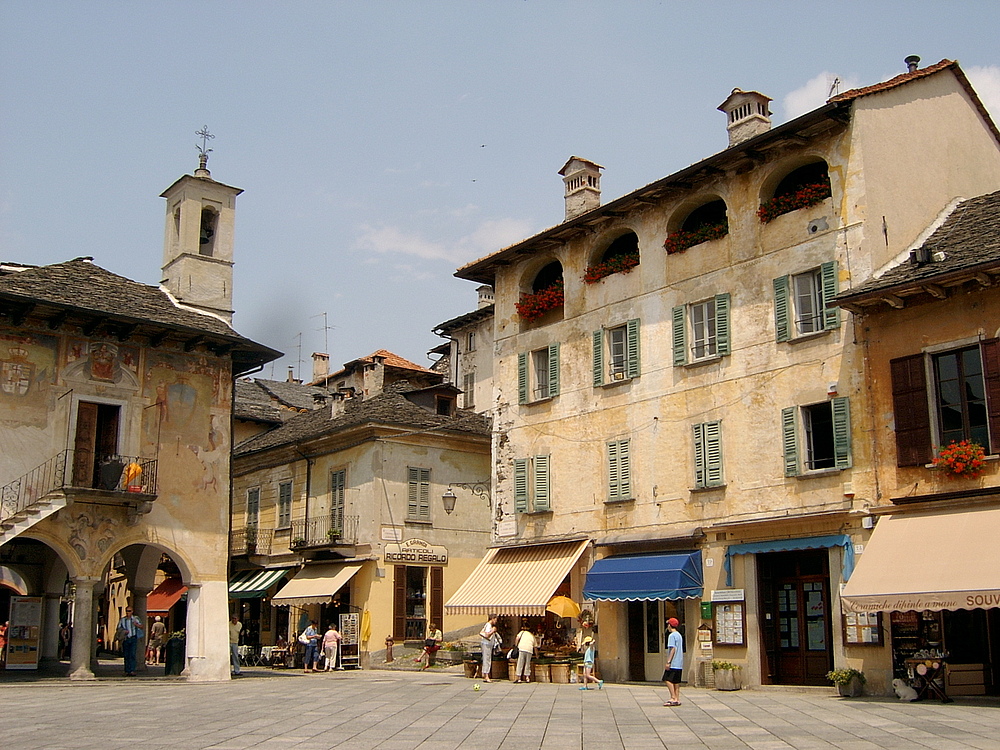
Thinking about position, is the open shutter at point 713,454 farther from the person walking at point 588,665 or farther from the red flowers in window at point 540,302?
the red flowers in window at point 540,302

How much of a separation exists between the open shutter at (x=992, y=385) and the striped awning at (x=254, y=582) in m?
25.2

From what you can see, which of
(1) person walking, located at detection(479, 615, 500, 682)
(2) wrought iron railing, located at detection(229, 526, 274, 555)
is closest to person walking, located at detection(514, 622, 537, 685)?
(1) person walking, located at detection(479, 615, 500, 682)

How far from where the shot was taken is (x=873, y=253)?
21625mm

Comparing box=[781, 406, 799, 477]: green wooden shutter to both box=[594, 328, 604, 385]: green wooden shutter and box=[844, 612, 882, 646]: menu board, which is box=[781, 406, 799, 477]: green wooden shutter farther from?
box=[594, 328, 604, 385]: green wooden shutter

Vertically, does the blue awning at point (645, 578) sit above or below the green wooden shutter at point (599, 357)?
below

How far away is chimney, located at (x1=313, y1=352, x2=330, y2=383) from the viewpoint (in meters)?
60.0

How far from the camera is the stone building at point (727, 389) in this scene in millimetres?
22016

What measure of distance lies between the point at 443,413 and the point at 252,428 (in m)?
11.5

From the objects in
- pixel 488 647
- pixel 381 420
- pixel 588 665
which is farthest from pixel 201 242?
pixel 588 665

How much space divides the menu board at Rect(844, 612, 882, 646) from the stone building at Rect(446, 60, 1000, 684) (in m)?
0.41

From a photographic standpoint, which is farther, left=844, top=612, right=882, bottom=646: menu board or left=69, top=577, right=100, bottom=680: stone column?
left=69, top=577, right=100, bottom=680: stone column

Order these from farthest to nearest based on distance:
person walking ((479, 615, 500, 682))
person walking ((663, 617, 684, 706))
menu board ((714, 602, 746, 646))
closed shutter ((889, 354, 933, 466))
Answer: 1. person walking ((479, 615, 500, 682))
2. menu board ((714, 602, 746, 646))
3. closed shutter ((889, 354, 933, 466))
4. person walking ((663, 617, 684, 706))

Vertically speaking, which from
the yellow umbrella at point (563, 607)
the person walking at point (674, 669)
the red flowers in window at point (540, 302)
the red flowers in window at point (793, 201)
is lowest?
the person walking at point (674, 669)

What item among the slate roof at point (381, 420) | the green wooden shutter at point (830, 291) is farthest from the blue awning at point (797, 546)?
the slate roof at point (381, 420)
